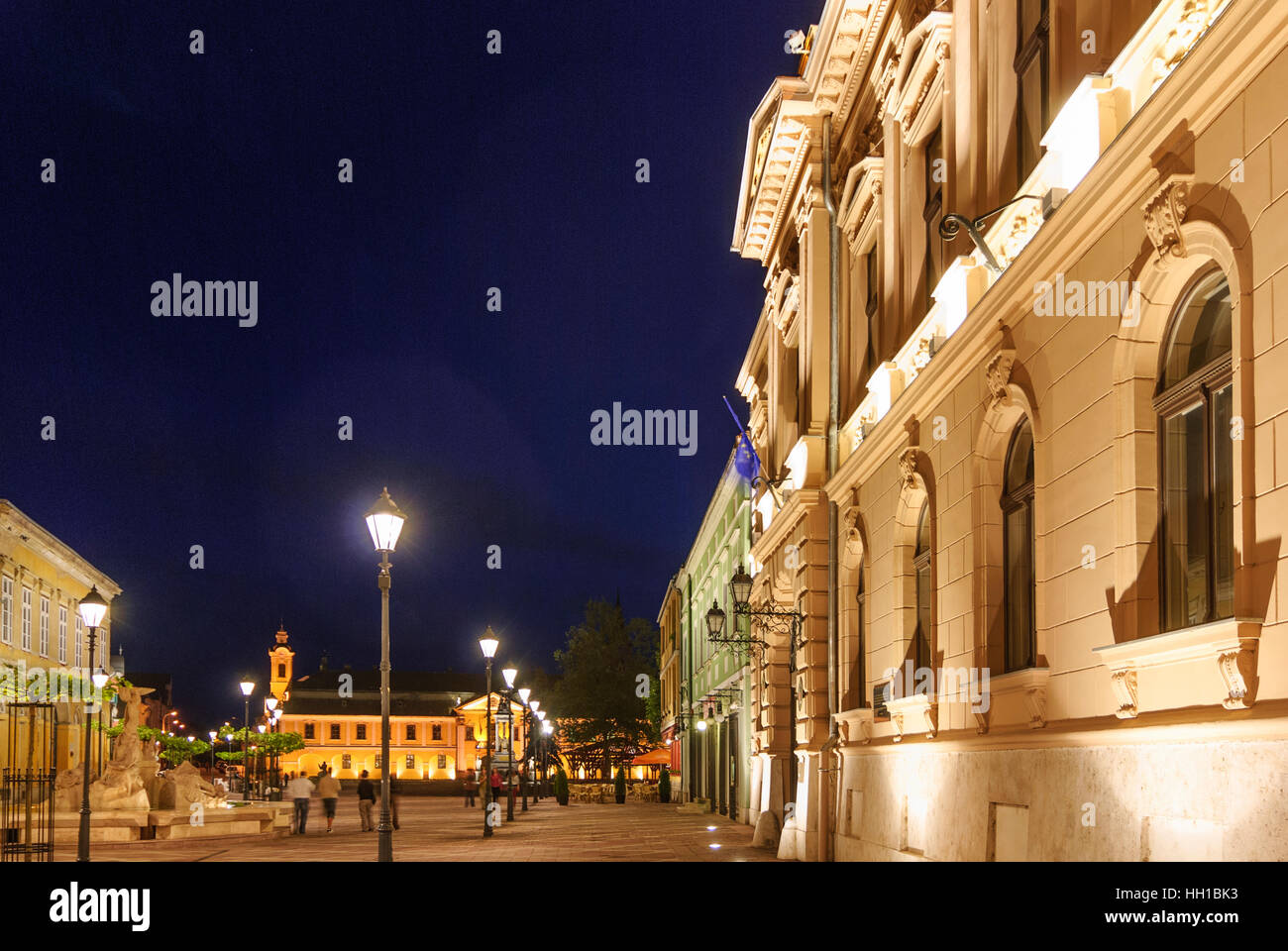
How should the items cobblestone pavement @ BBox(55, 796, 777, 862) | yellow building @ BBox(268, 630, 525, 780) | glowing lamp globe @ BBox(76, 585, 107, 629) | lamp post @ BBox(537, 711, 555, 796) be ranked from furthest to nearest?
yellow building @ BBox(268, 630, 525, 780) → lamp post @ BBox(537, 711, 555, 796) → cobblestone pavement @ BBox(55, 796, 777, 862) → glowing lamp globe @ BBox(76, 585, 107, 629)

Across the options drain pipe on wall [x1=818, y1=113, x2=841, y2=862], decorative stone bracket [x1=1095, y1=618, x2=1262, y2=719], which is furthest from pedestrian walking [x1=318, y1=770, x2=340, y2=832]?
decorative stone bracket [x1=1095, y1=618, x2=1262, y2=719]

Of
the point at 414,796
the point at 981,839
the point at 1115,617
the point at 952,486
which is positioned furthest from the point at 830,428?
the point at 414,796

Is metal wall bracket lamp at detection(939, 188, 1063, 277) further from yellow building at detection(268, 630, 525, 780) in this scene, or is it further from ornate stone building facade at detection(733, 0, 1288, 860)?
yellow building at detection(268, 630, 525, 780)

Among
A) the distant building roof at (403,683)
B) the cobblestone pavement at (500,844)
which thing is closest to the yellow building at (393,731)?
the distant building roof at (403,683)

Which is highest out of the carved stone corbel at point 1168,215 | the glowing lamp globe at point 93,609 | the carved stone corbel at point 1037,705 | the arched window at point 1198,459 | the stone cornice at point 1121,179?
the stone cornice at point 1121,179

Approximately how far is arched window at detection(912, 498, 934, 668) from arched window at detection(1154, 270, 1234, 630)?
693 cm

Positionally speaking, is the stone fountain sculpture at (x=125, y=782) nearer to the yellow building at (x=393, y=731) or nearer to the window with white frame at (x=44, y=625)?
the window with white frame at (x=44, y=625)

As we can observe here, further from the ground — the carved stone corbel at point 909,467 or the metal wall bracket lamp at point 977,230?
the metal wall bracket lamp at point 977,230

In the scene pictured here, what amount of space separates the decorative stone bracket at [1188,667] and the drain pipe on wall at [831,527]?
10.8 metres

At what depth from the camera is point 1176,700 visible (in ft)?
26.5

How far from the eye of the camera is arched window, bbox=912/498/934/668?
52.4 feet

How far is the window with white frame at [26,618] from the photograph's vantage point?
6019 centimetres
